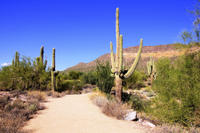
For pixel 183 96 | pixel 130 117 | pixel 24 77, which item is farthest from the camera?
pixel 24 77

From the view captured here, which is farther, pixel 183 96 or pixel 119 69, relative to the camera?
pixel 119 69

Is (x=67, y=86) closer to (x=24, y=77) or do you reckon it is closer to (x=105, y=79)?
(x=24, y=77)

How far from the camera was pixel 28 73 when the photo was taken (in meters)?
19.4

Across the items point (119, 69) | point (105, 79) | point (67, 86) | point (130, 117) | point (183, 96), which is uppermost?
point (119, 69)

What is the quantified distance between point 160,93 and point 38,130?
5.65 metres

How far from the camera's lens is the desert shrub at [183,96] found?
6.42 metres

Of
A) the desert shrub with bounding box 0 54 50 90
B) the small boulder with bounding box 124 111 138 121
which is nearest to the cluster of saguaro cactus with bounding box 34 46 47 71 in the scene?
the desert shrub with bounding box 0 54 50 90

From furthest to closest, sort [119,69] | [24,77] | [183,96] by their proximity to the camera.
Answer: [24,77] → [119,69] → [183,96]

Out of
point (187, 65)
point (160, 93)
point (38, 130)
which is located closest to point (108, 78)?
point (160, 93)

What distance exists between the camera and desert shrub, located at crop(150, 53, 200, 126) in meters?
6.42

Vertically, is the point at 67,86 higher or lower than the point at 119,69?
lower

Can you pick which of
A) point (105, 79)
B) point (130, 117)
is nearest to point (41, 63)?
point (105, 79)

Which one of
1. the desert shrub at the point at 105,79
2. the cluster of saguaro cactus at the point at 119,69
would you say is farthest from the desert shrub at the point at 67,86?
the cluster of saguaro cactus at the point at 119,69

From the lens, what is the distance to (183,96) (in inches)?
269
